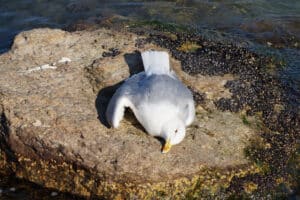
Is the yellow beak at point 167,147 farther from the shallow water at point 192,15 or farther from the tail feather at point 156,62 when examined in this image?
the shallow water at point 192,15

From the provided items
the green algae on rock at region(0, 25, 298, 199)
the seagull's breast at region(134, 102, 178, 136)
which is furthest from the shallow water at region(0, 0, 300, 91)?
the seagull's breast at region(134, 102, 178, 136)

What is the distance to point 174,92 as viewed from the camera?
5.84m

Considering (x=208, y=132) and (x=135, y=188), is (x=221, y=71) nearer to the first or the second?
(x=208, y=132)

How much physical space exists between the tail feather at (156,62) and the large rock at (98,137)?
0.87 feet

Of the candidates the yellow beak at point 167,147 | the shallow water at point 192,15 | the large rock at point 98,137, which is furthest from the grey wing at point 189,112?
the shallow water at point 192,15

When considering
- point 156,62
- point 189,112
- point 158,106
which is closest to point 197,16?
point 156,62

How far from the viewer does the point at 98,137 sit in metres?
5.73

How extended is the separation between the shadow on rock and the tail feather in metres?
0.24

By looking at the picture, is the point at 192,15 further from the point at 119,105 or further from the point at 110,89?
the point at 119,105

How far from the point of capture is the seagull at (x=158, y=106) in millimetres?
5586

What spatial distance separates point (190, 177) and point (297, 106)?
2.23 meters

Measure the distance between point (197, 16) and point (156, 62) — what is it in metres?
4.64

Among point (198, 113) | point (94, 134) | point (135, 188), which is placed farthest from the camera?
point (198, 113)

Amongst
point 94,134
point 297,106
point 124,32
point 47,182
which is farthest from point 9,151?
point 297,106
